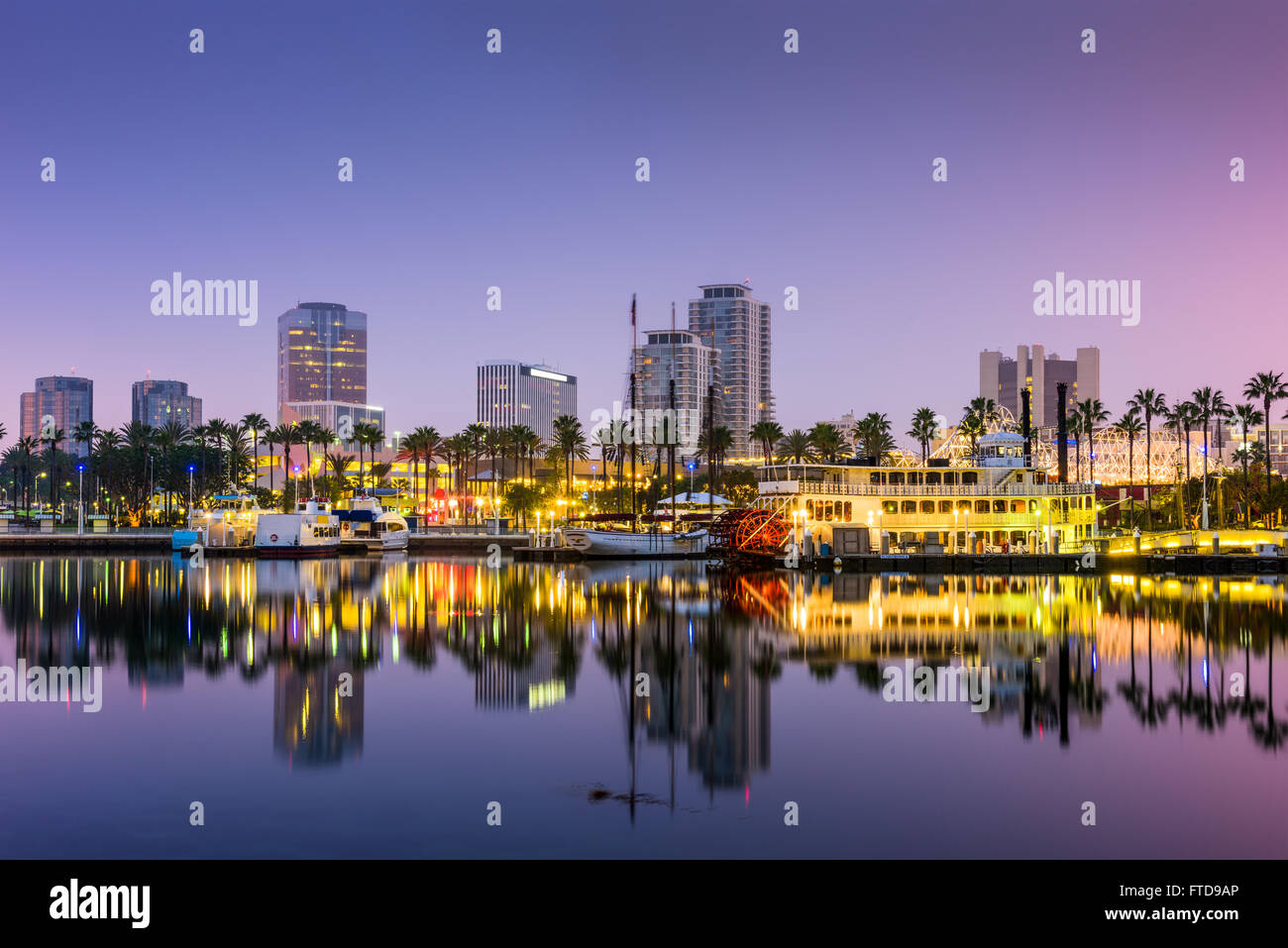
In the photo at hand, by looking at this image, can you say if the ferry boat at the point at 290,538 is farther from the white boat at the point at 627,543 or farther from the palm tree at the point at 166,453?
the palm tree at the point at 166,453

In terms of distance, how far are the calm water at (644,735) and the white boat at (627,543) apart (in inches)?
1840

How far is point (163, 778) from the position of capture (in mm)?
20266

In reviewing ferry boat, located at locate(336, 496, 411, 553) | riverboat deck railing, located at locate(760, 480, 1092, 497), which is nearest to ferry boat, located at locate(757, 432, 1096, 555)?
riverboat deck railing, located at locate(760, 480, 1092, 497)

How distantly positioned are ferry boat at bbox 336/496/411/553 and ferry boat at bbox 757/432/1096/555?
153 feet

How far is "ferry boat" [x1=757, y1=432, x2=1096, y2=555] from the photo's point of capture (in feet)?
280

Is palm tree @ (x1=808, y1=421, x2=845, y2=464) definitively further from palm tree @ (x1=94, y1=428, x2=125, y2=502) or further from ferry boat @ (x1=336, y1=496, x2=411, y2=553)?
palm tree @ (x1=94, y1=428, x2=125, y2=502)

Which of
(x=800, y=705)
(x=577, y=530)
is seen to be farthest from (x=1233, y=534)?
(x=800, y=705)

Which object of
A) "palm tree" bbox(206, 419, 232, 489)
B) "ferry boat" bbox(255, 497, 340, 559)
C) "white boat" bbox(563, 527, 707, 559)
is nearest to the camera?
"white boat" bbox(563, 527, 707, 559)

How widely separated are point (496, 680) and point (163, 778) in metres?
12.7

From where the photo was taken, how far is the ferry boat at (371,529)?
11469 centimetres

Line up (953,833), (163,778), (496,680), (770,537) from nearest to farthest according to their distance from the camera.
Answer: (953,833) < (163,778) < (496,680) < (770,537)

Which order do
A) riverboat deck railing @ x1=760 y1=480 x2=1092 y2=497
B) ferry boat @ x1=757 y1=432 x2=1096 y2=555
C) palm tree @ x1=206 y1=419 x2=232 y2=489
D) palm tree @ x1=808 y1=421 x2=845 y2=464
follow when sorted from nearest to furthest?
Result: riverboat deck railing @ x1=760 y1=480 x2=1092 y2=497
ferry boat @ x1=757 y1=432 x2=1096 y2=555
palm tree @ x1=808 y1=421 x2=845 y2=464
palm tree @ x1=206 y1=419 x2=232 y2=489

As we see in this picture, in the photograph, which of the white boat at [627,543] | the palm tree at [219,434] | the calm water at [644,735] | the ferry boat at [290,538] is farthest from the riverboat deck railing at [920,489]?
the palm tree at [219,434]
